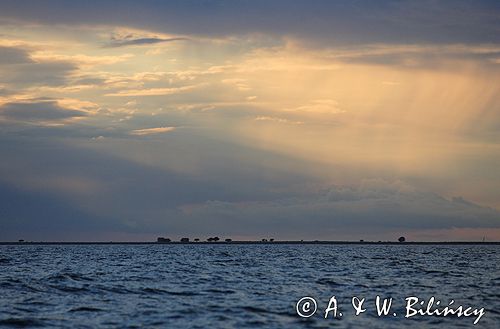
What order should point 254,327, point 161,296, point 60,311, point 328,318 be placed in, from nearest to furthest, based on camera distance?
point 254,327 → point 328,318 → point 60,311 → point 161,296

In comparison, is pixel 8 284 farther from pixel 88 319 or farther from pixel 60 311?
pixel 88 319

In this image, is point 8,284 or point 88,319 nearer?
point 88,319

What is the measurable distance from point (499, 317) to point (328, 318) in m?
10.00

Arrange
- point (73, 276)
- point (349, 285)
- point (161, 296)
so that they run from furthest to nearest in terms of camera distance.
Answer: point (73, 276), point (349, 285), point (161, 296)

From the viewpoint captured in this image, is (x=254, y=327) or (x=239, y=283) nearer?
(x=254, y=327)

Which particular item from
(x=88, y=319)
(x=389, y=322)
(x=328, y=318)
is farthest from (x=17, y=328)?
(x=389, y=322)

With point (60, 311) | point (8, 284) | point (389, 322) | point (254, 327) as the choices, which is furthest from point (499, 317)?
point (8, 284)

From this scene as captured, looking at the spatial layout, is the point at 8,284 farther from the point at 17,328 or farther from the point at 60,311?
the point at 17,328

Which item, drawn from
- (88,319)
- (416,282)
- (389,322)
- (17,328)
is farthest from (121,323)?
(416,282)

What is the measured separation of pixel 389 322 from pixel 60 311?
20.7 metres

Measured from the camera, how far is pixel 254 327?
126 feet

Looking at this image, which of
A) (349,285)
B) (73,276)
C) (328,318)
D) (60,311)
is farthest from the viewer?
(73,276)

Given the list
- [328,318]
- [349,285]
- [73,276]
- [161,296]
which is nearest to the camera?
[328,318]

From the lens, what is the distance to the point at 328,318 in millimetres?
41406
